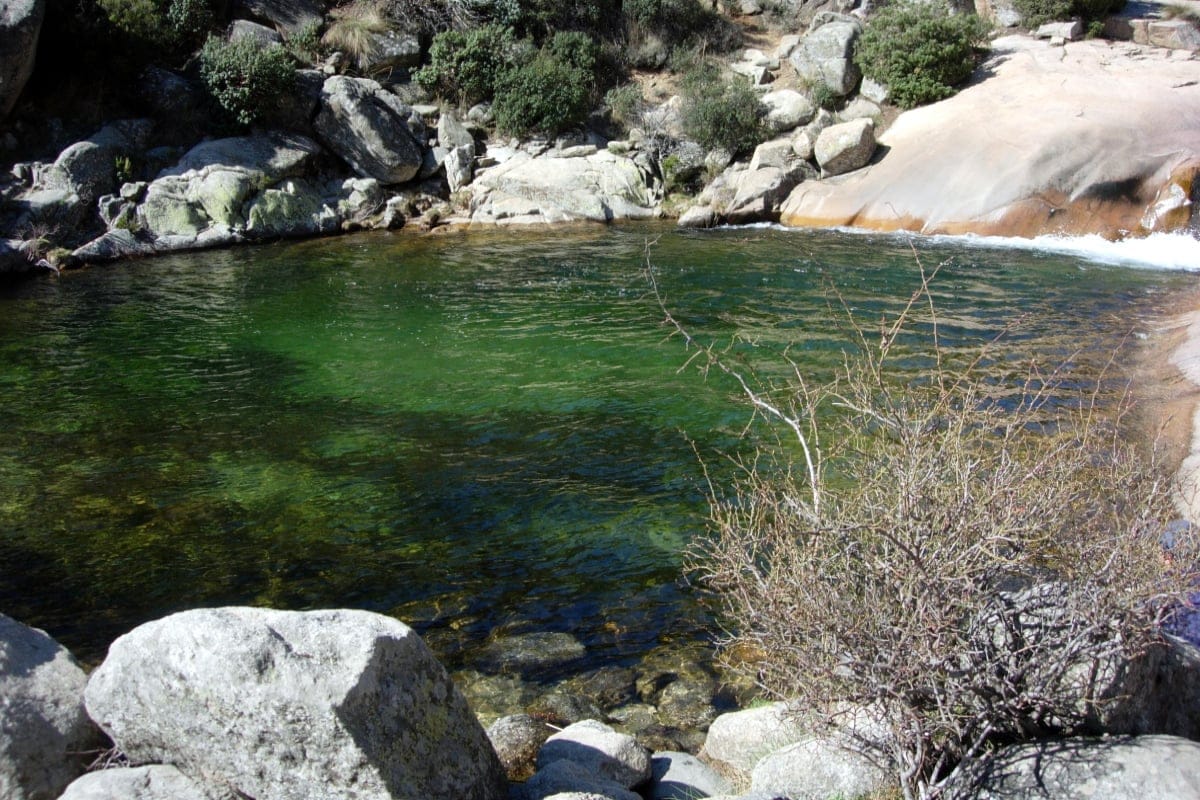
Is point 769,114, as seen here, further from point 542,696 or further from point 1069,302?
point 542,696

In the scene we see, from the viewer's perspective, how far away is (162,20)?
24.5 metres

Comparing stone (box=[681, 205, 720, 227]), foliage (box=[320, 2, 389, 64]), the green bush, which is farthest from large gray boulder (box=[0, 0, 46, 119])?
stone (box=[681, 205, 720, 227])

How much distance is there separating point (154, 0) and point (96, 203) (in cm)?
655

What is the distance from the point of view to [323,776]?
12.0ft

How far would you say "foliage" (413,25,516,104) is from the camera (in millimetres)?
26781

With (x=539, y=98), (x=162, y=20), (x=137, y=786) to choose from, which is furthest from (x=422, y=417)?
(x=162, y=20)

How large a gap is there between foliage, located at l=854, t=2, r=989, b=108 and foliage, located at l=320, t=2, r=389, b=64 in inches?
546

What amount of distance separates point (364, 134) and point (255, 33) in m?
4.59

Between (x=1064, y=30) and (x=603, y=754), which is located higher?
(x=1064, y=30)

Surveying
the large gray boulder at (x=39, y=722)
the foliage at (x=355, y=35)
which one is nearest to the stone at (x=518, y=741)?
the large gray boulder at (x=39, y=722)

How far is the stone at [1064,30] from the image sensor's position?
26.0m

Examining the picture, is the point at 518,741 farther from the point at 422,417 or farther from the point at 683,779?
the point at 422,417

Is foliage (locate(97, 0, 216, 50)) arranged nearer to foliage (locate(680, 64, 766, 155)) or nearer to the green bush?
the green bush

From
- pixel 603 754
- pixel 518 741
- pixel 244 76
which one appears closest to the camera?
pixel 603 754
